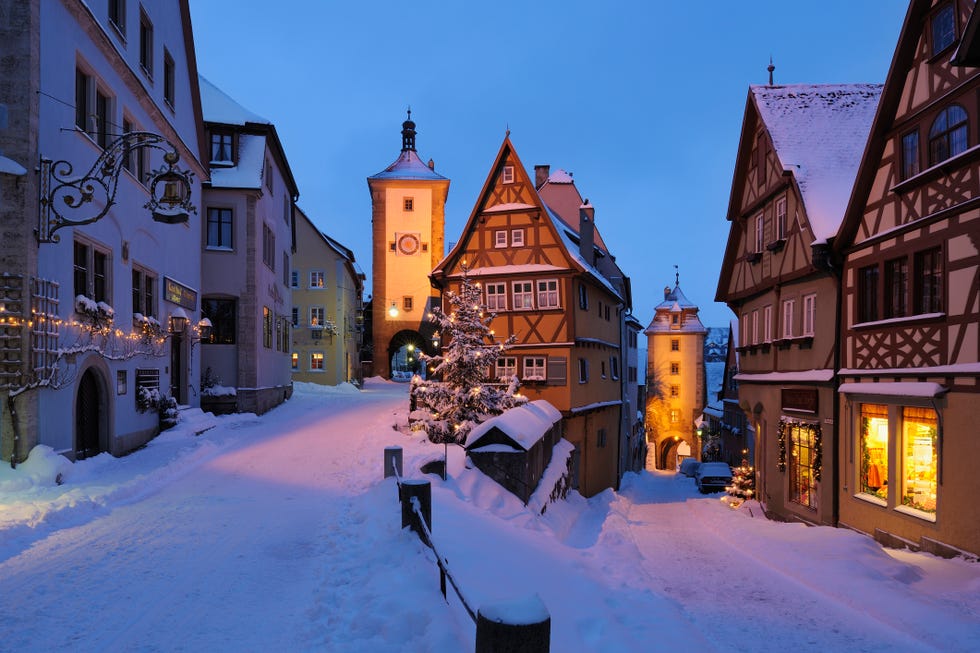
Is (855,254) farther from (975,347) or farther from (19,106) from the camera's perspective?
(19,106)

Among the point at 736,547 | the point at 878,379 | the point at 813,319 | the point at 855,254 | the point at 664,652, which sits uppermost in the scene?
the point at 855,254

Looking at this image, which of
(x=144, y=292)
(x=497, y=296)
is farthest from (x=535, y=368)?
(x=144, y=292)

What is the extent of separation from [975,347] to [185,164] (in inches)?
806

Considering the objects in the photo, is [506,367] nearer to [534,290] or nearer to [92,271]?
[534,290]

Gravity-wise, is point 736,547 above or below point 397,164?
below

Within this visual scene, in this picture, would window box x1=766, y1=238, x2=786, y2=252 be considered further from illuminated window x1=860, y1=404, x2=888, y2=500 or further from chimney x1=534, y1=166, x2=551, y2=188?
chimney x1=534, y1=166, x2=551, y2=188

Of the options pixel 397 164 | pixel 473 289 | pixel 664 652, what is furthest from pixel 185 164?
pixel 397 164

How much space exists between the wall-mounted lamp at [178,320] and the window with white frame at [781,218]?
1712 centimetres

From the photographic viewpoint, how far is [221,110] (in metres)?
26.8

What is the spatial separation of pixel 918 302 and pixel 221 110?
81.1 feet

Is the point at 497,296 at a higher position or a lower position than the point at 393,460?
higher

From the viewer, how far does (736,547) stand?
15.2 meters

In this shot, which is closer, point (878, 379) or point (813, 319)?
point (878, 379)

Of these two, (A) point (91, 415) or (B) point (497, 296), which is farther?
(B) point (497, 296)
